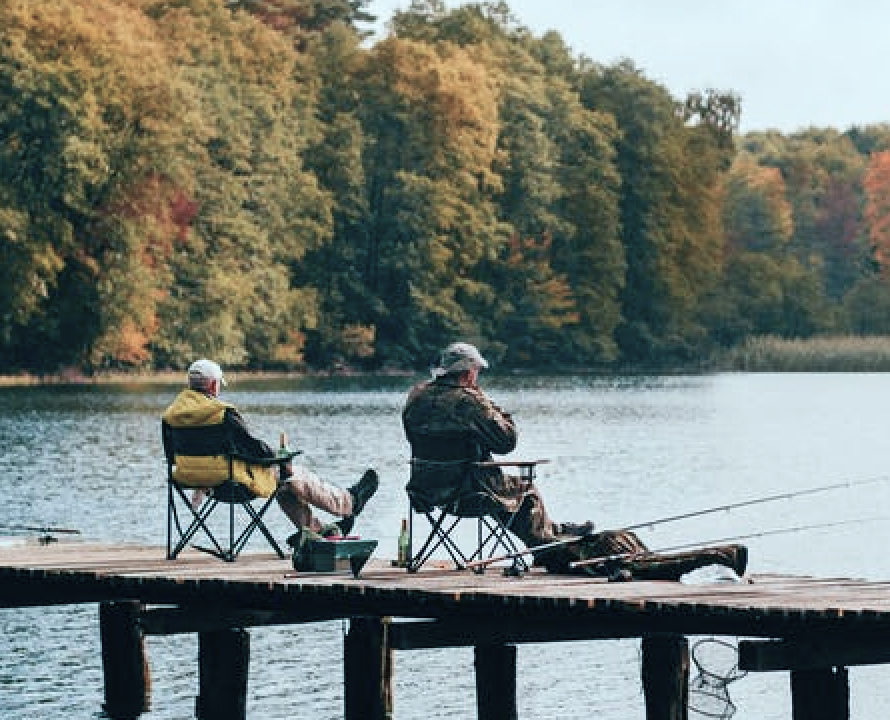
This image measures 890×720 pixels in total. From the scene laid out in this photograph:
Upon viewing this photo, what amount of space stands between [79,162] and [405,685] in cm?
4915

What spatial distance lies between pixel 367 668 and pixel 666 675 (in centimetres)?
176

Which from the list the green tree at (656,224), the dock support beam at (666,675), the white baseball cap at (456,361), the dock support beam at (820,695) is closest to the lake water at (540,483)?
the white baseball cap at (456,361)

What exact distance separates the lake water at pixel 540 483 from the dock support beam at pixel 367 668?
1160 mm

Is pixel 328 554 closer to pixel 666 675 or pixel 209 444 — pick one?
pixel 209 444

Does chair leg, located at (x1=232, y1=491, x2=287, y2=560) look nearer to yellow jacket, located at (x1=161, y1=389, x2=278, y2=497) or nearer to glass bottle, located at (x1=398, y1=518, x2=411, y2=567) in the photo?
yellow jacket, located at (x1=161, y1=389, x2=278, y2=497)

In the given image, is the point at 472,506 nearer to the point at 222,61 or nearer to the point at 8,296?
the point at 8,296

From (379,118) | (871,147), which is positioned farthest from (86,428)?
(871,147)

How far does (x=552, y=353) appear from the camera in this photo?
343ft

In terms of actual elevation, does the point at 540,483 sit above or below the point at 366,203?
below

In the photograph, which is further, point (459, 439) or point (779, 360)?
point (779, 360)

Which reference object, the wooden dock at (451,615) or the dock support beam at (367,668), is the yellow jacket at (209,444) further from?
the dock support beam at (367,668)

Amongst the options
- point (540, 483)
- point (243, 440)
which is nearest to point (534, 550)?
point (243, 440)

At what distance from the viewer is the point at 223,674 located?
17.4 meters

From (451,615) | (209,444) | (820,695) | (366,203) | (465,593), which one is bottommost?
(820,695)
